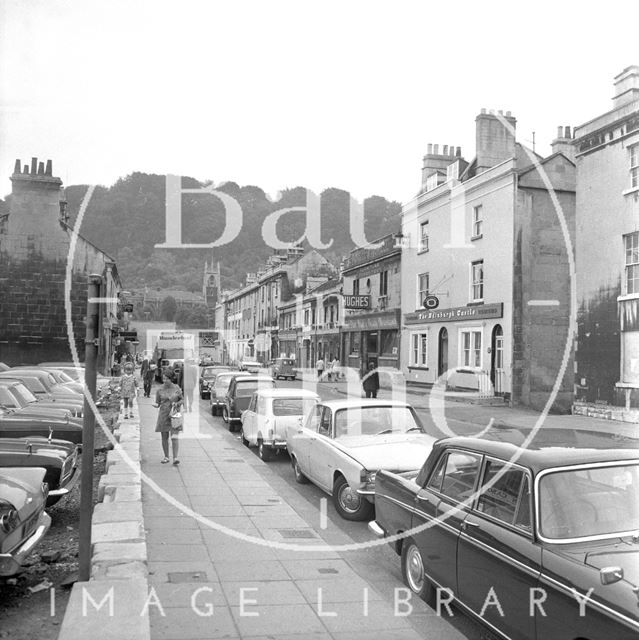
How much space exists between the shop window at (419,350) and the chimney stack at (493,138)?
8381 mm

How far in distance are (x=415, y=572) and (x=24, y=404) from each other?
897 centimetres

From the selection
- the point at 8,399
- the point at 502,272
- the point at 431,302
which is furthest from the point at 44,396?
the point at 431,302

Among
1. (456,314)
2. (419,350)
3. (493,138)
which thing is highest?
(493,138)

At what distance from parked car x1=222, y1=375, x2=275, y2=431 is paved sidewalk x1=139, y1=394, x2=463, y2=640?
7.28 meters

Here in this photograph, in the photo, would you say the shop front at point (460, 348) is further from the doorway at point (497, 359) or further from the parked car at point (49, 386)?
the parked car at point (49, 386)

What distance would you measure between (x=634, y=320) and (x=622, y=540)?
16.4 meters

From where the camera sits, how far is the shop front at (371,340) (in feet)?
115

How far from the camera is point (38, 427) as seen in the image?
9797mm

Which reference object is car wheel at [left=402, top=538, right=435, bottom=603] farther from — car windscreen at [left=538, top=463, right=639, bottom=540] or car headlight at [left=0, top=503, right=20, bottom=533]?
car headlight at [left=0, top=503, right=20, bottom=533]

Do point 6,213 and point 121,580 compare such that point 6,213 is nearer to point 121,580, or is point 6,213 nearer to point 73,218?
point 73,218

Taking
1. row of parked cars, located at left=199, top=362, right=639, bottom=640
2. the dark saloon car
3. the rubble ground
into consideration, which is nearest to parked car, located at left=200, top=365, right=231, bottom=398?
the rubble ground

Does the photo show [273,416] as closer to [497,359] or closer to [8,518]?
[8,518]

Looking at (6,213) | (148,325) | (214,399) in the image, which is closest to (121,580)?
(214,399)

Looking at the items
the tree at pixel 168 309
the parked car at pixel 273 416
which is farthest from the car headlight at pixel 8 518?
the tree at pixel 168 309
